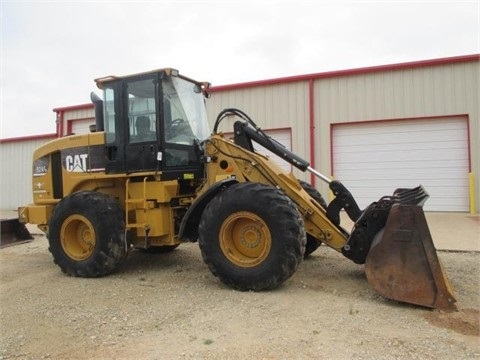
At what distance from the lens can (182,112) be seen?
626 cm

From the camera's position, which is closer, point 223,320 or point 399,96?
point 223,320

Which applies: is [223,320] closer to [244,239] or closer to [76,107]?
[244,239]

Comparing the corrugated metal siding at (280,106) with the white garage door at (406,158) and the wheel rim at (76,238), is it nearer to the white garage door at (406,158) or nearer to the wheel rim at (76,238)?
the white garage door at (406,158)

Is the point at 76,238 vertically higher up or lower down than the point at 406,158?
lower down

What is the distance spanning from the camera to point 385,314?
4195mm

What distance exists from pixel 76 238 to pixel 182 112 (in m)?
2.32

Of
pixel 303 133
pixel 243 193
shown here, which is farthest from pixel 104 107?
pixel 303 133

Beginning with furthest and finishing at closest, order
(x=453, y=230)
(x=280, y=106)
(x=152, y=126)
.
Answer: (x=280, y=106)
(x=453, y=230)
(x=152, y=126)

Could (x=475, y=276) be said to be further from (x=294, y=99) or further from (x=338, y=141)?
(x=294, y=99)

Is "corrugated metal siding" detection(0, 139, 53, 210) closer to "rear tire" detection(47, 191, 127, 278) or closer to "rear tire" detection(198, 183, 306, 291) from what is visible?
"rear tire" detection(47, 191, 127, 278)

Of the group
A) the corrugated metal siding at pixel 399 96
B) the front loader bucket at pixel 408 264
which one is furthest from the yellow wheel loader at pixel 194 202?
the corrugated metal siding at pixel 399 96

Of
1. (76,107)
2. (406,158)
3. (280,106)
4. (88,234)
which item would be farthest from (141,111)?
(76,107)

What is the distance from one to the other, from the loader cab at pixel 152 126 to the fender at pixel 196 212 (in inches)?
25.5

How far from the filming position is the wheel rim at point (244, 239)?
16.5 ft
